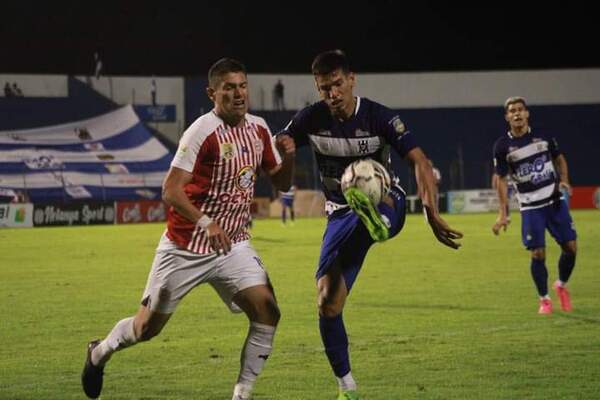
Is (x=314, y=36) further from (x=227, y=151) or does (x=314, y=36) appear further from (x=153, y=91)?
(x=227, y=151)

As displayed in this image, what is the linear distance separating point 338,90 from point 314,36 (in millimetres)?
49255

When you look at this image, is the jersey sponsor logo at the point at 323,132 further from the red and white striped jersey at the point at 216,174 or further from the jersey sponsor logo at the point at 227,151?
the jersey sponsor logo at the point at 227,151

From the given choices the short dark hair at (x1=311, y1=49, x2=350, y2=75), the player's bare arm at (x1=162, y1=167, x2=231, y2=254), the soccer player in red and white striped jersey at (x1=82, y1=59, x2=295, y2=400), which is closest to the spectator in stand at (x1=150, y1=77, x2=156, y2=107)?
the short dark hair at (x1=311, y1=49, x2=350, y2=75)

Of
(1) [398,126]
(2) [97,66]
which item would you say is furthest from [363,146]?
(2) [97,66]

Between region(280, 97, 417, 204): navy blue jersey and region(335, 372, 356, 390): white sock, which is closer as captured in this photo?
region(335, 372, 356, 390): white sock

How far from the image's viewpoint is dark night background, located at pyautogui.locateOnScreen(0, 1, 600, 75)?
53906 millimetres

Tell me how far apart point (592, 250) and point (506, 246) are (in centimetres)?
250

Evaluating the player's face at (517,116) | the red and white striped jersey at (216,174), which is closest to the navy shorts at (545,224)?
the player's face at (517,116)

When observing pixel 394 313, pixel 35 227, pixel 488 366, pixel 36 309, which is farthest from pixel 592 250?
pixel 35 227

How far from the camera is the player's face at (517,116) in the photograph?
12.4m

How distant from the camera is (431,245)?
2586 centimetres

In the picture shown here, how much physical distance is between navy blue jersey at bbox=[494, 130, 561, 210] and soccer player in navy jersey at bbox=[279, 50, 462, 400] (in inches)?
206

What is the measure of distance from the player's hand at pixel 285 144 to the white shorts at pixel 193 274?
777 mm

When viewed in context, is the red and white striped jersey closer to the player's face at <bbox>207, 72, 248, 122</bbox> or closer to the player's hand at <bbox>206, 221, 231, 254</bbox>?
the player's face at <bbox>207, 72, 248, 122</bbox>
